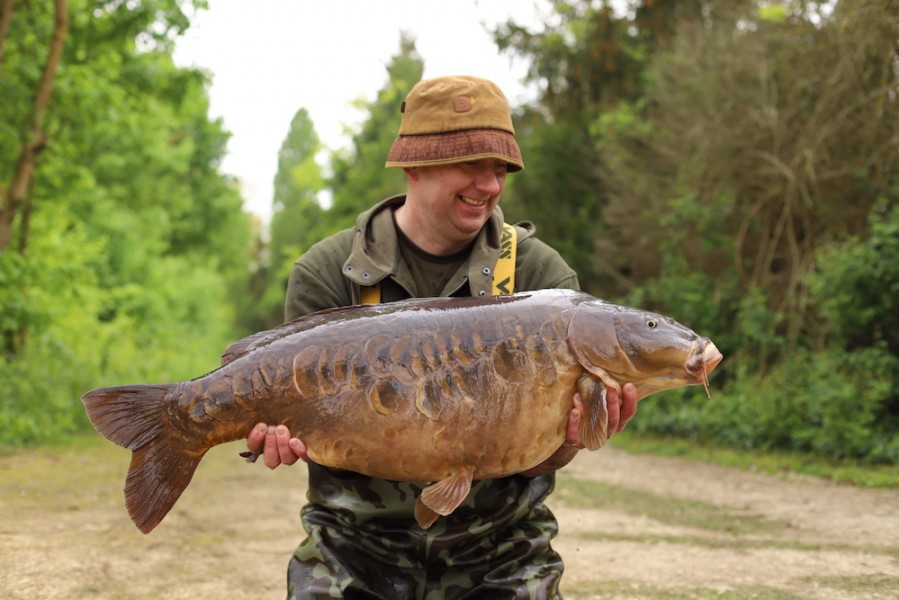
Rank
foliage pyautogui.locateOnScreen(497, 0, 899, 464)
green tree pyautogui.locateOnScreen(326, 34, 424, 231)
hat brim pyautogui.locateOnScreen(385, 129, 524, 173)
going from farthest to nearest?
green tree pyautogui.locateOnScreen(326, 34, 424, 231), foliage pyautogui.locateOnScreen(497, 0, 899, 464), hat brim pyautogui.locateOnScreen(385, 129, 524, 173)

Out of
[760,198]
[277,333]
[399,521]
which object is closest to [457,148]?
[277,333]

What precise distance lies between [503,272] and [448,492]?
105 centimetres

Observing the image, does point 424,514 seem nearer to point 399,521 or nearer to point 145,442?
point 399,521

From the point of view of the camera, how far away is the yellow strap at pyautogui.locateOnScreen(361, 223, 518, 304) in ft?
12.5

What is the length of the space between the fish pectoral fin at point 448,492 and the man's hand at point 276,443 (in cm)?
44

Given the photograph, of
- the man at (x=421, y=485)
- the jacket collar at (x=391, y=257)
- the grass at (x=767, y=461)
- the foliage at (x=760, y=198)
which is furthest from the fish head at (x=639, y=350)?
the foliage at (x=760, y=198)

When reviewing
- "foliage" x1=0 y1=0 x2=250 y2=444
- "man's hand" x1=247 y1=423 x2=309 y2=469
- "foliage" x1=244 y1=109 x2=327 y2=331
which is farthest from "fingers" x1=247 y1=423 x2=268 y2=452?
"foliage" x1=244 y1=109 x2=327 y2=331

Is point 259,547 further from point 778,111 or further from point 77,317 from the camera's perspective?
point 77,317

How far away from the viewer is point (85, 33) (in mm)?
15078

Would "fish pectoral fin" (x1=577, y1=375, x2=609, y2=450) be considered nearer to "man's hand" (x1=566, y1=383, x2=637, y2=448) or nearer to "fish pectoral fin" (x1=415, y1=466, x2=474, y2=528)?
"man's hand" (x1=566, y1=383, x2=637, y2=448)

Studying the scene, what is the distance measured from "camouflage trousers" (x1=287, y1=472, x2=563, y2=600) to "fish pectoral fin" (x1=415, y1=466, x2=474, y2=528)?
543mm

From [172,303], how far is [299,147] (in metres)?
37.2

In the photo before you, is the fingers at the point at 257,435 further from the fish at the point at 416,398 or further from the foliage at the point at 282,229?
the foliage at the point at 282,229

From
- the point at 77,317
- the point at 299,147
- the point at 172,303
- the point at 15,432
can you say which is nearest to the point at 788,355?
the point at 15,432
